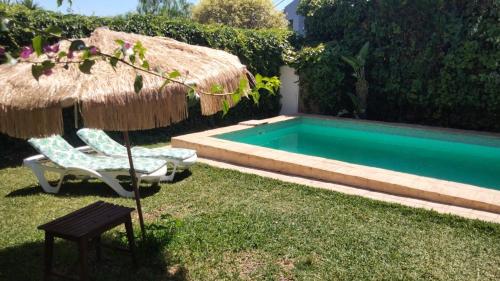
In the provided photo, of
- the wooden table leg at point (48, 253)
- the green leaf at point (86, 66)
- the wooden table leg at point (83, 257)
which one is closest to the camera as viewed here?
the green leaf at point (86, 66)

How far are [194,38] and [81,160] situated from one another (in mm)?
7491

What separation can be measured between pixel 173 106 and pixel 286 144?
10.1 m

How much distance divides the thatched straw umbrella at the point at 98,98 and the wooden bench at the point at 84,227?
1.06 m

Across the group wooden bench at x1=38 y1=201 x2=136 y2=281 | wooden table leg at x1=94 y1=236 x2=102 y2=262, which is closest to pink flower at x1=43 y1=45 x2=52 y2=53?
wooden bench at x1=38 y1=201 x2=136 y2=281

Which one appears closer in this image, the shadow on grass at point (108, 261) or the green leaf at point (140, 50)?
the green leaf at point (140, 50)

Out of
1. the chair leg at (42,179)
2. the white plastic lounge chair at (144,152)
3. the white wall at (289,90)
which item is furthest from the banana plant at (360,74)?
the chair leg at (42,179)

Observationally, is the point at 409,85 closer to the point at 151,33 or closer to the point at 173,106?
the point at 151,33

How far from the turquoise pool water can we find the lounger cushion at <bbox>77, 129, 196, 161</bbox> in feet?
12.5

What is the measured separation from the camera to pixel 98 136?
9.79 meters

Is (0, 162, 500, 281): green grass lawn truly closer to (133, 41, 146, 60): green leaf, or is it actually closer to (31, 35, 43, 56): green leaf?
(133, 41, 146, 60): green leaf

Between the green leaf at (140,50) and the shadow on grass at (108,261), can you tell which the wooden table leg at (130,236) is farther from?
the green leaf at (140,50)

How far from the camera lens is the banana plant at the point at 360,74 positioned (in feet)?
53.3

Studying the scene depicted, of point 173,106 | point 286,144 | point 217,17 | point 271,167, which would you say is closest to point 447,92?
point 286,144

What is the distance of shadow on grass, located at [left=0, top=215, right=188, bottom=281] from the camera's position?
4.95 metres
